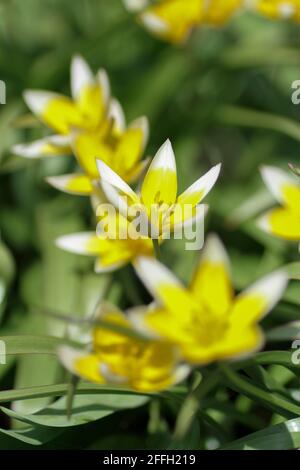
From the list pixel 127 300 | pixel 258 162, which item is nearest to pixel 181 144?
pixel 258 162

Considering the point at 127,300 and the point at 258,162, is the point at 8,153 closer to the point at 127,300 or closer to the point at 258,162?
the point at 127,300

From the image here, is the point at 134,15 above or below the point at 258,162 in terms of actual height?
above

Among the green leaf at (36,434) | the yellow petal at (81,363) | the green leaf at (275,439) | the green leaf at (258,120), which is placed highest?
the green leaf at (258,120)

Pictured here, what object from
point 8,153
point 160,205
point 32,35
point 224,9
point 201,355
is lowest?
point 201,355

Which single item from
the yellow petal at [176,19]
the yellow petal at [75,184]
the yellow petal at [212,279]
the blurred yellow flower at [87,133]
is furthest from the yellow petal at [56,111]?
the yellow petal at [212,279]

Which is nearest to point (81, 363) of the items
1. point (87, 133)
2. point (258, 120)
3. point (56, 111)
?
point (87, 133)

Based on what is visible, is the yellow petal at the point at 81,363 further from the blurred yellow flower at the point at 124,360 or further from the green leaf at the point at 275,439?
the green leaf at the point at 275,439

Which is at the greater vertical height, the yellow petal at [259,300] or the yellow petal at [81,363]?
the yellow petal at [259,300]
